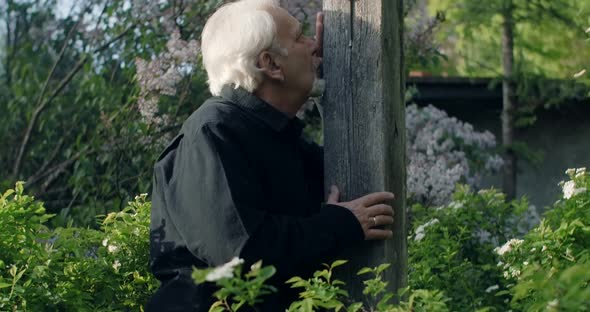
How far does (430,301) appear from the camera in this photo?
8.23 feet

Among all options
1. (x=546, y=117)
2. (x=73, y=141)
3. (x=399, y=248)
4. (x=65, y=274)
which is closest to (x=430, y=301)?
(x=399, y=248)

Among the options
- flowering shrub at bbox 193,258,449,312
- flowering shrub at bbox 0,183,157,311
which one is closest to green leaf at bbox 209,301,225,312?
flowering shrub at bbox 193,258,449,312

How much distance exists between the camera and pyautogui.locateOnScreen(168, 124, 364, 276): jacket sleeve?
9.40ft

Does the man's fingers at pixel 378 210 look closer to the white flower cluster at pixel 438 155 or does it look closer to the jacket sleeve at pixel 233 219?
the jacket sleeve at pixel 233 219

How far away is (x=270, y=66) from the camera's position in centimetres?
317

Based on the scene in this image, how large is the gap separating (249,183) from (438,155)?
15.9 ft

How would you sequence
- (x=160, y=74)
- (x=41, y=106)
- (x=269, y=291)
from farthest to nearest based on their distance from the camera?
(x=41, y=106), (x=160, y=74), (x=269, y=291)

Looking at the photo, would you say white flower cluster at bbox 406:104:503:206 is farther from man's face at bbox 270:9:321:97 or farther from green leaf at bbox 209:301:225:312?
green leaf at bbox 209:301:225:312

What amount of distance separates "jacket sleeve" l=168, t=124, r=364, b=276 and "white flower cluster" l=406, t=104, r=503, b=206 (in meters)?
3.86

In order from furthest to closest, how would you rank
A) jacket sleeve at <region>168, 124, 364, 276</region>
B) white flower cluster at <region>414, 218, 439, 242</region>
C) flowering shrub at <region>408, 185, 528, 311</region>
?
white flower cluster at <region>414, 218, 439, 242</region>
flowering shrub at <region>408, 185, 528, 311</region>
jacket sleeve at <region>168, 124, 364, 276</region>

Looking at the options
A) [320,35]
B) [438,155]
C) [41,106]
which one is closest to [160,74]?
[41,106]

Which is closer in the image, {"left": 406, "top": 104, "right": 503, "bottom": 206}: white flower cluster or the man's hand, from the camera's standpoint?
the man's hand

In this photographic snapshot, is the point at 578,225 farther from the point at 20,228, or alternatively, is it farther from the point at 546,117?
the point at 546,117

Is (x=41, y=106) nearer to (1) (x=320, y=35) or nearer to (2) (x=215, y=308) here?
(1) (x=320, y=35)
